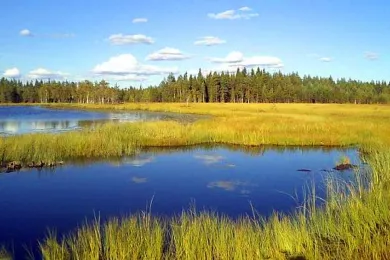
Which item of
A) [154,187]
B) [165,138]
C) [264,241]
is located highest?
[165,138]

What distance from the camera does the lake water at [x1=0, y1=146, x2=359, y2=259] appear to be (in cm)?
1040

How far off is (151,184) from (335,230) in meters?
8.32

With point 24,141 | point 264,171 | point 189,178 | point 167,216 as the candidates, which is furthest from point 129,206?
point 24,141

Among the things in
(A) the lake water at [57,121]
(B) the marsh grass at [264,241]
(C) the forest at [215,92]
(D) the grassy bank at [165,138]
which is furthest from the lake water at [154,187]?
(C) the forest at [215,92]

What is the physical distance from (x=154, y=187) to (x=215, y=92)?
85.2m

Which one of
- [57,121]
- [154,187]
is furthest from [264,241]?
[57,121]

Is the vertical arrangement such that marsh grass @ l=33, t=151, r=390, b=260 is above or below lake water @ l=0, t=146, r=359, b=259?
above

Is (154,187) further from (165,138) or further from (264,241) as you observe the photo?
(165,138)

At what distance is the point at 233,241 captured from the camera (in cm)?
668

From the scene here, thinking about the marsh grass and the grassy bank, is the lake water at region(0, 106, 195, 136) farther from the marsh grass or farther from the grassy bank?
the marsh grass

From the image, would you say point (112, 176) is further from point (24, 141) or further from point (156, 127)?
point (156, 127)

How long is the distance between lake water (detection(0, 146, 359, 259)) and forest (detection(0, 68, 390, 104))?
6705 cm

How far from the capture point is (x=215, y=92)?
98.1 metres

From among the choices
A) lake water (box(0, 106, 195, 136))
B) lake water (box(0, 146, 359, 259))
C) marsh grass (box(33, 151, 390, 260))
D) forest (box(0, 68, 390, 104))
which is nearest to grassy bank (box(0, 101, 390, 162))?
lake water (box(0, 146, 359, 259))
